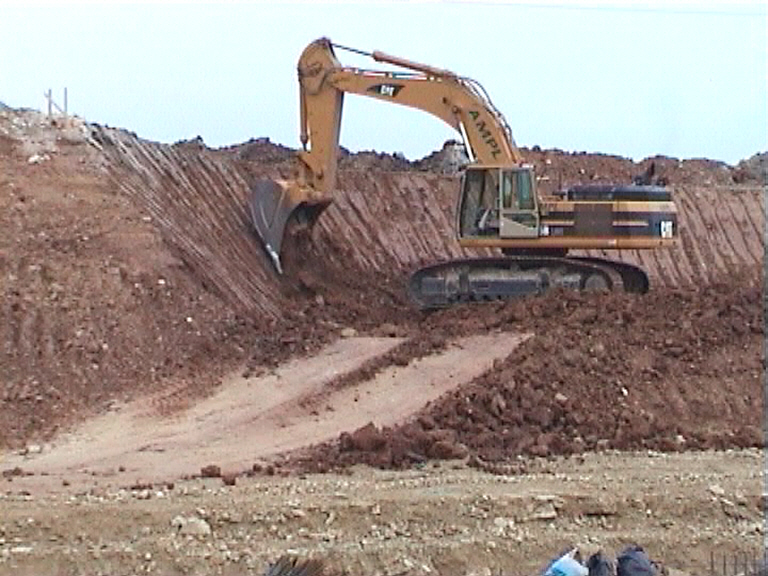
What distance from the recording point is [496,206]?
1945 centimetres

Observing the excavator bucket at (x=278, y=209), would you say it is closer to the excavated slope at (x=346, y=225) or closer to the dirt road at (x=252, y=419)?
the excavated slope at (x=346, y=225)

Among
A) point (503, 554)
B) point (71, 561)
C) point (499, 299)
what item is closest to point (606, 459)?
point (503, 554)

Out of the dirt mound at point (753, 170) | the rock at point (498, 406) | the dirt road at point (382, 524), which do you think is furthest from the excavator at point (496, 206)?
the dirt mound at point (753, 170)

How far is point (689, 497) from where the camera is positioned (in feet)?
36.2

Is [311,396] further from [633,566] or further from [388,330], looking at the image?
[633,566]

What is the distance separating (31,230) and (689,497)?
1063 centimetres

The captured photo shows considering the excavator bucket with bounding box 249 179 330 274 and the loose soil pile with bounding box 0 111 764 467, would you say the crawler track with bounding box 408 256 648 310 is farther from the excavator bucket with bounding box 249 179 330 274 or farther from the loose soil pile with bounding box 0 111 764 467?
the excavator bucket with bounding box 249 179 330 274

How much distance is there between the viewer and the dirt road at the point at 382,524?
961 centimetres

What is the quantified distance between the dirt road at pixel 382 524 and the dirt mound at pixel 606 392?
133 cm

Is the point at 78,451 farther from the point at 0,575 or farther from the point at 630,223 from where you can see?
the point at 630,223

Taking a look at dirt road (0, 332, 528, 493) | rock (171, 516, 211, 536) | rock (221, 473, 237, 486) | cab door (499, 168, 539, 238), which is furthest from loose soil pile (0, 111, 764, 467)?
rock (171, 516, 211, 536)

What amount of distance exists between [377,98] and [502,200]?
88.4 inches

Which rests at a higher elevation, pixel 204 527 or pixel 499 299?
pixel 499 299

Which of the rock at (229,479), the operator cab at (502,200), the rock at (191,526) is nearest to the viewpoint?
the rock at (191,526)
